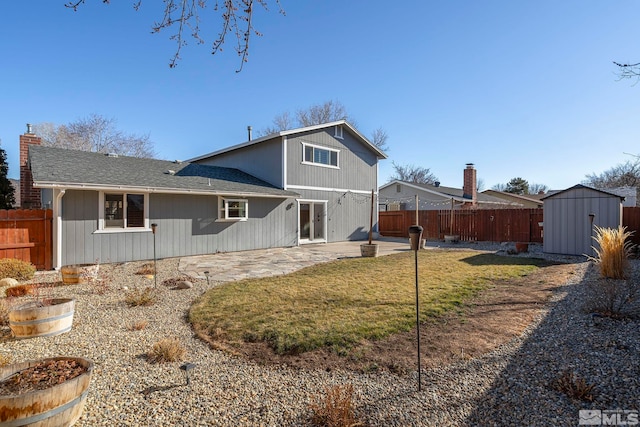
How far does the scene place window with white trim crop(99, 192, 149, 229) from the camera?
962cm

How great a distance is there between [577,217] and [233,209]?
11820mm

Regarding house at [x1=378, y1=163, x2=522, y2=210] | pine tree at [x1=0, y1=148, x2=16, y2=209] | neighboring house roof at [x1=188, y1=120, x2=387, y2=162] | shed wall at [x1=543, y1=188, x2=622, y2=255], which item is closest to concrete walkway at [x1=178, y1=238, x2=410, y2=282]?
Answer: neighboring house roof at [x1=188, y1=120, x2=387, y2=162]

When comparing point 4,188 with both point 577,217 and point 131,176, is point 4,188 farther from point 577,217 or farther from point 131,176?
point 577,217

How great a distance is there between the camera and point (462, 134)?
768 inches

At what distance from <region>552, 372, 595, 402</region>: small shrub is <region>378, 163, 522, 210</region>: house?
18575mm

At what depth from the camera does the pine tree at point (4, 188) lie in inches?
567

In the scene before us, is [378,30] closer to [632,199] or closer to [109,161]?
[109,161]

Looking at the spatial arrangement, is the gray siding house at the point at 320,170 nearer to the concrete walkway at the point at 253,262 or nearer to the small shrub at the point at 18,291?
the concrete walkway at the point at 253,262

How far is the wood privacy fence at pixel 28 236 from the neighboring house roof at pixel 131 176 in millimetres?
914

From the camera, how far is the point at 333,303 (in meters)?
5.34

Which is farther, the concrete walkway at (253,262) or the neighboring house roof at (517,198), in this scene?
the neighboring house roof at (517,198)

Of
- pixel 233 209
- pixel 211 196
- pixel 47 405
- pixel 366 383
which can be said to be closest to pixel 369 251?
pixel 233 209

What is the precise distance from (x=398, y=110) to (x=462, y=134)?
5.66 m

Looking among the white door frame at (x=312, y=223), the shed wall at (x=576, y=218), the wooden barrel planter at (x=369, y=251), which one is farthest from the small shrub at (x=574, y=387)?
the white door frame at (x=312, y=223)
